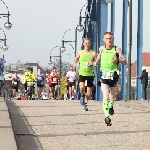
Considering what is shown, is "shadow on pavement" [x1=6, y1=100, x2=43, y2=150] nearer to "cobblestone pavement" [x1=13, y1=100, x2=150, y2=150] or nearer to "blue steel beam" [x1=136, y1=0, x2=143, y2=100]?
"cobblestone pavement" [x1=13, y1=100, x2=150, y2=150]

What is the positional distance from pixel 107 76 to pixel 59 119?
1.29 metres

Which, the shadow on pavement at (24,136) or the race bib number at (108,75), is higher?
the race bib number at (108,75)

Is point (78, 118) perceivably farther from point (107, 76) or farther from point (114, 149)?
point (114, 149)

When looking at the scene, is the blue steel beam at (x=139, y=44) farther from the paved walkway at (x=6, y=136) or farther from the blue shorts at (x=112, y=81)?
the paved walkway at (x=6, y=136)

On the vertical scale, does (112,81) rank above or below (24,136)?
above

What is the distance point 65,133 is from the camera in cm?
938

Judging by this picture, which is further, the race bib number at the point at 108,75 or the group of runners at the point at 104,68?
the race bib number at the point at 108,75

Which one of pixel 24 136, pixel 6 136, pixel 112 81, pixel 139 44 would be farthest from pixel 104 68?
pixel 139 44

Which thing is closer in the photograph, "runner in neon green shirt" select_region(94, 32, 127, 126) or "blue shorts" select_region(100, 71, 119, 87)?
"runner in neon green shirt" select_region(94, 32, 127, 126)

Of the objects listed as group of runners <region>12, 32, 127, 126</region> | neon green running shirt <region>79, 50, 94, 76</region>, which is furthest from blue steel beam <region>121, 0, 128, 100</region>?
neon green running shirt <region>79, 50, 94, 76</region>

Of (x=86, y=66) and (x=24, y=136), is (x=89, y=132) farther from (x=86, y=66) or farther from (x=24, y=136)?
(x=86, y=66)

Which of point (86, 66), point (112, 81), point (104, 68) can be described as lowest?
point (112, 81)

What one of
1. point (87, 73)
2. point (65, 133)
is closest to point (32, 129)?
point (65, 133)

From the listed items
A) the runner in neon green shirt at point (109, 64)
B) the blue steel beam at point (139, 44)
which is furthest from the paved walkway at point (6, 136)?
the blue steel beam at point (139, 44)
